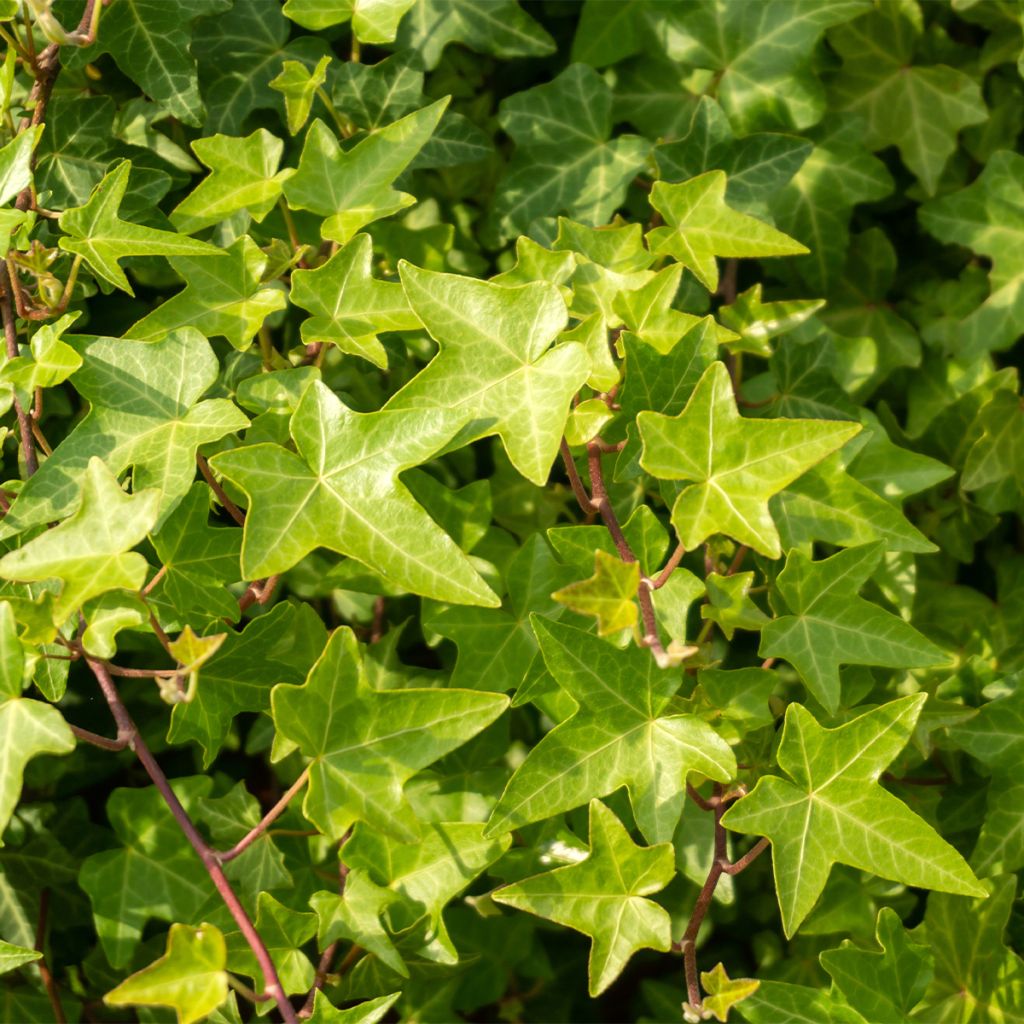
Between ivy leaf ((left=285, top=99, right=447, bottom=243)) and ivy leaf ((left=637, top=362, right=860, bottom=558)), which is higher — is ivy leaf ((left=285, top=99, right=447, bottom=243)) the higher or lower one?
the higher one

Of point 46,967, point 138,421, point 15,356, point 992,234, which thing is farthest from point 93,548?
point 992,234

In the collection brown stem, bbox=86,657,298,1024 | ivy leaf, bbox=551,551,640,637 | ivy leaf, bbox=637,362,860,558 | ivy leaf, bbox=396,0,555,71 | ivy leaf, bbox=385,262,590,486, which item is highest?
ivy leaf, bbox=396,0,555,71

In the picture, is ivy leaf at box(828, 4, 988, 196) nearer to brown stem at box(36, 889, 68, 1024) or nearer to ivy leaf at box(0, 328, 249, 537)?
ivy leaf at box(0, 328, 249, 537)

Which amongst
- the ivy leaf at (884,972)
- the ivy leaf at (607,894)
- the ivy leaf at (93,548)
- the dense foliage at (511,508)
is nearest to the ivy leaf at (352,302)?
the dense foliage at (511,508)

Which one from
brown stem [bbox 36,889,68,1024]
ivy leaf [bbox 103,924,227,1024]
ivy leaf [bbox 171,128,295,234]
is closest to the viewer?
ivy leaf [bbox 103,924,227,1024]

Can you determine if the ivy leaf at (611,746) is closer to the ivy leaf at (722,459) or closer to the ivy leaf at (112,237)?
the ivy leaf at (722,459)

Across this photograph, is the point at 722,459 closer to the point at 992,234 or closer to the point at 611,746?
the point at 611,746

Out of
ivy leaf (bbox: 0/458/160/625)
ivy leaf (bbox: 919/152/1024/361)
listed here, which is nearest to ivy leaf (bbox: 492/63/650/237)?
ivy leaf (bbox: 919/152/1024/361)
